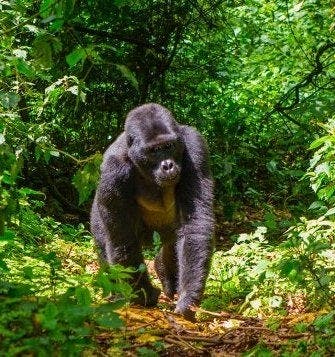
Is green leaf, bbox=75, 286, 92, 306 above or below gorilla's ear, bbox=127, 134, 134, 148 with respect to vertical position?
below

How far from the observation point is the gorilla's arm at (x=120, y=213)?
170 inches

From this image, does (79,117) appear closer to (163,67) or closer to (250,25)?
(163,67)

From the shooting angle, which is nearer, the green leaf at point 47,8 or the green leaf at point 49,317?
the green leaf at point 49,317

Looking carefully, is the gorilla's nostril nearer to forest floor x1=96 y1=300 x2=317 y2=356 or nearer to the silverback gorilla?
the silverback gorilla

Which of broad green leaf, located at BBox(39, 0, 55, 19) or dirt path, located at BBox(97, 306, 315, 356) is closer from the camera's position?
broad green leaf, located at BBox(39, 0, 55, 19)

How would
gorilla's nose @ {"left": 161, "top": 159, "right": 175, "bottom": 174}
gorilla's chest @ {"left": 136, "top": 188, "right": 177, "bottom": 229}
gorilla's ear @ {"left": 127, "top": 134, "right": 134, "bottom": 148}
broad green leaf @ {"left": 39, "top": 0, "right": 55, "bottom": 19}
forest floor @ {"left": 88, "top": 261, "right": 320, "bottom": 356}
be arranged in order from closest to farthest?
broad green leaf @ {"left": 39, "top": 0, "right": 55, "bottom": 19} < forest floor @ {"left": 88, "top": 261, "right": 320, "bottom": 356} < gorilla's nose @ {"left": 161, "top": 159, "right": 175, "bottom": 174} < gorilla's ear @ {"left": 127, "top": 134, "right": 134, "bottom": 148} < gorilla's chest @ {"left": 136, "top": 188, "right": 177, "bottom": 229}

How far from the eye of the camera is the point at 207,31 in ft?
26.6

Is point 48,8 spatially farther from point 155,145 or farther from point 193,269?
point 193,269

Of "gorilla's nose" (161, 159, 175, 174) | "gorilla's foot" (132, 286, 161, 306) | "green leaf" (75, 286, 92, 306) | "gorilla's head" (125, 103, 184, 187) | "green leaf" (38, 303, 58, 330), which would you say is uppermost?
"gorilla's head" (125, 103, 184, 187)

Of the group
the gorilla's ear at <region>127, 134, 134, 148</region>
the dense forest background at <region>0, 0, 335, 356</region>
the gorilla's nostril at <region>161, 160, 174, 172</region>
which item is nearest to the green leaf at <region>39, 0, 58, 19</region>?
the dense forest background at <region>0, 0, 335, 356</region>

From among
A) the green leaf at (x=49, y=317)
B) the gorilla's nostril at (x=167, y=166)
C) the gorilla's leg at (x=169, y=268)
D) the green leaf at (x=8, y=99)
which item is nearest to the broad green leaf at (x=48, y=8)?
the green leaf at (x=8, y=99)

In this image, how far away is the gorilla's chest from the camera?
4781 mm

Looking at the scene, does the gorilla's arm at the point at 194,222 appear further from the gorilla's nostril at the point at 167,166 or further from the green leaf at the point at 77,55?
the green leaf at the point at 77,55

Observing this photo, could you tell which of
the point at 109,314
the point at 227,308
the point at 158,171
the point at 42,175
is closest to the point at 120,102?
the point at 42,175
